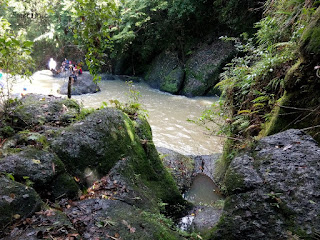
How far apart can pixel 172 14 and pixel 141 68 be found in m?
6.44

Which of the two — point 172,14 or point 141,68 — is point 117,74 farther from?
point 172,14

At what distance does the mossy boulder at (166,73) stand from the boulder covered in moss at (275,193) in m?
13.5

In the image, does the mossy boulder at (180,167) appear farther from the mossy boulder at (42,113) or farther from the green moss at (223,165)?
the mossy boulder at (42,113)

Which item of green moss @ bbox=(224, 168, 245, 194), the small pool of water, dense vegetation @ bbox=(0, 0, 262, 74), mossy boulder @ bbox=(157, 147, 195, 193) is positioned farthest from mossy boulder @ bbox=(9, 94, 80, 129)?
dense vegetation @ bbox=(0, 0, 262, 74)

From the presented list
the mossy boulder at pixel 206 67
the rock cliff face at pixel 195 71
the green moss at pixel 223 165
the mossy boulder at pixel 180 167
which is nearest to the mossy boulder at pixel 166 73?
the rock cliff face at pixel 195 71

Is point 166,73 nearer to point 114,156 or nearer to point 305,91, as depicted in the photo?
point 114,156

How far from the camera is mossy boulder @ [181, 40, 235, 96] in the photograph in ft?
51.0

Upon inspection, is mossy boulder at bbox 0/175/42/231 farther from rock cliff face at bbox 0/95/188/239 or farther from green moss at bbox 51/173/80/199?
green moss at bbox 51/173/80/199

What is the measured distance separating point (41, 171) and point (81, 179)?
0.66 metres

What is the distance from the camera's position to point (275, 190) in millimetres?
2490

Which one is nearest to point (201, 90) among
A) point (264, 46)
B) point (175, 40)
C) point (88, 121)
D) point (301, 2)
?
point (175, 40)

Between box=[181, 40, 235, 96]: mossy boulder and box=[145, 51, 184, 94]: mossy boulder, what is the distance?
604mm

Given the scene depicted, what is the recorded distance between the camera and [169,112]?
1217 centimetres

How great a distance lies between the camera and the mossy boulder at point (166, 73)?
16375mm
